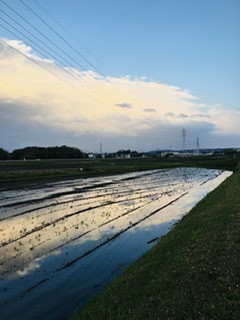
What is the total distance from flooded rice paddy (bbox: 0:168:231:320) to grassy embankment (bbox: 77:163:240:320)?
1293 millimetres

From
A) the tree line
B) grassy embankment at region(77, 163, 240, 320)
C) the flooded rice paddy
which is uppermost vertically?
the tree line

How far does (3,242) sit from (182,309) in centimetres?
1111

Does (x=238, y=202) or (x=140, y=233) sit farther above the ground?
(x=238, y=202)

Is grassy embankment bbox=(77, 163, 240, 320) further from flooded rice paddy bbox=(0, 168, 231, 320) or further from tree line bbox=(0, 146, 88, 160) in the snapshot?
tree line bbox=(0, 146, 88, 160)

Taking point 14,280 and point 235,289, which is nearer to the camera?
point 235,289

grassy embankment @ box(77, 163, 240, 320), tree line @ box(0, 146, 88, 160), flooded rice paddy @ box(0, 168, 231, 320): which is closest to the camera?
grassy embankment @ box(77, 163, 240, 320)

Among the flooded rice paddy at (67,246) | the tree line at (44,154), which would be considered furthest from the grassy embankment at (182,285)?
the tree line at (44,154)

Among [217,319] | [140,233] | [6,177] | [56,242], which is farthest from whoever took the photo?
[6,177]

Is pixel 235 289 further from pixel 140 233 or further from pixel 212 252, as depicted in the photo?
pixel 140 233

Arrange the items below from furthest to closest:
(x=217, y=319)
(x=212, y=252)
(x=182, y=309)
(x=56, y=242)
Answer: (x=56, y=242)
(x=212, y=252)
(x=182, y=309)
(x=217, y=319)

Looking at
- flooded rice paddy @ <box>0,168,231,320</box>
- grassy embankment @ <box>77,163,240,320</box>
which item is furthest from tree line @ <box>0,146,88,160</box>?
grassy embankment @ <box>77,163,240,320</box>

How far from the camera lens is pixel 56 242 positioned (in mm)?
16641

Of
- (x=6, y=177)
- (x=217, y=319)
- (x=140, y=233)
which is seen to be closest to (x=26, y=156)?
(x=6, y=177)

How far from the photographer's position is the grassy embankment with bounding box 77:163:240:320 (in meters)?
7.28
